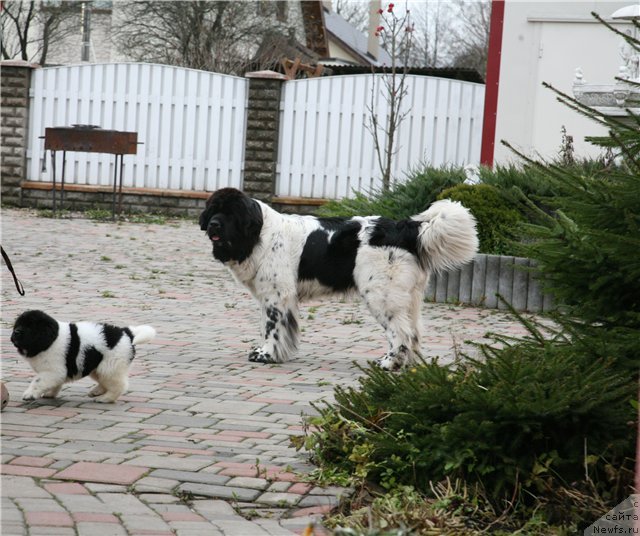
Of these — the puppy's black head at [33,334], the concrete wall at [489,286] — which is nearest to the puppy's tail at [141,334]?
the puppy's black head at [33,334]

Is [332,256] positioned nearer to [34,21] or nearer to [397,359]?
[397,359]

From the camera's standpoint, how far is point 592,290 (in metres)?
4.36

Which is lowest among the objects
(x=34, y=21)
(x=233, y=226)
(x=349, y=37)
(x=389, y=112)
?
(x=233, y=226)

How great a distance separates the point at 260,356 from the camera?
755 centimetres

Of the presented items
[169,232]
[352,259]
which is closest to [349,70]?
[169,232]

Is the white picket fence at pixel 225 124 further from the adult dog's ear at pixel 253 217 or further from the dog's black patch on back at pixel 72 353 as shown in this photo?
the dog's black patch on back at pixel 72 353

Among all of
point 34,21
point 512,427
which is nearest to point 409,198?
point 512,427

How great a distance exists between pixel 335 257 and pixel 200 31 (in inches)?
1093

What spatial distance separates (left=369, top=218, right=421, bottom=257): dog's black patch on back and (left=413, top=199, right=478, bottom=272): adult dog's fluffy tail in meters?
0.06

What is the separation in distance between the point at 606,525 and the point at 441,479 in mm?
716

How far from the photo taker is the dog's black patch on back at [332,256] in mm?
7637

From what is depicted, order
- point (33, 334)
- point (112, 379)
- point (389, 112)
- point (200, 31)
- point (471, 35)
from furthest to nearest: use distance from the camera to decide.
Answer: point (471, 35) → point (200, 31) → point (389, 112) → point (112, 379) → point (33, 334)

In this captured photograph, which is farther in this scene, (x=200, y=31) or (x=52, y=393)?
(x=200, y=31)

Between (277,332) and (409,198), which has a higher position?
(409,198)
